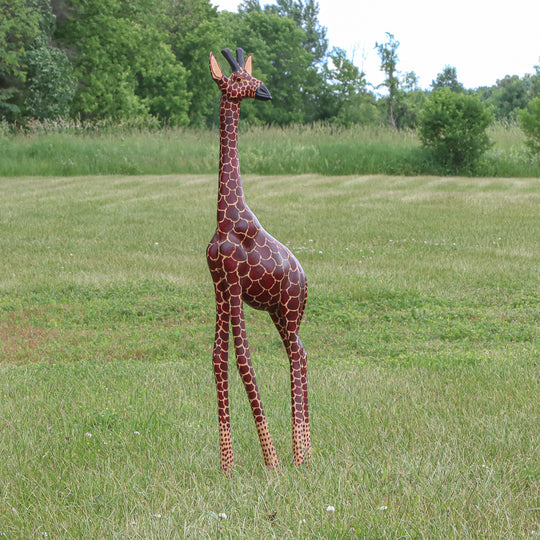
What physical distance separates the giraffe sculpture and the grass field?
0.33 m

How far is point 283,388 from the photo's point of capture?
461cm

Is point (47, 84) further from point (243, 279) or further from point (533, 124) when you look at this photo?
point (243, 279)

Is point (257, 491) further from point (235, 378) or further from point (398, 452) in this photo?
point (235, 378)

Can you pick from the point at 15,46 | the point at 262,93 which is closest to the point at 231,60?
the point at 262,93

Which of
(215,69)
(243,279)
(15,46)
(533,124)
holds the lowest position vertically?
(243,279)

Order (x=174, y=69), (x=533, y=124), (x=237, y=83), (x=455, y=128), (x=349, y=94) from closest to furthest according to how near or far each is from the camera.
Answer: (x=237, y=83), (x=455, y=128), (x=533, y=124), (x=174, y=69), (x=349, y=94)

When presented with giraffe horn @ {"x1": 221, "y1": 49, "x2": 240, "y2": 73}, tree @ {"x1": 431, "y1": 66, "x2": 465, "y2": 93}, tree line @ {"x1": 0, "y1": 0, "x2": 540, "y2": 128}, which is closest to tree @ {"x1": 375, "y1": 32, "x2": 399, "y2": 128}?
tree line @ {"x1": 0, "y1": 0, "x2": 540, "y2": 128}

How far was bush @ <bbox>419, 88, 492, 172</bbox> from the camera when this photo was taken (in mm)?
16094

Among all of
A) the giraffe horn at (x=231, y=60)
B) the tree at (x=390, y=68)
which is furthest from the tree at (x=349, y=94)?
the giraffe horn at (x=231, y=60)

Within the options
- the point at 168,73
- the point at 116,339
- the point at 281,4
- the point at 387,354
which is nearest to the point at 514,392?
the point at 387,354

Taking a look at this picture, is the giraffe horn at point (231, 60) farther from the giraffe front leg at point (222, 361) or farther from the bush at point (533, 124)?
the bush at point (533, 124)

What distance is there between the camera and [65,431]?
152 inches

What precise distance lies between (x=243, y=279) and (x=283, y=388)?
185 cm

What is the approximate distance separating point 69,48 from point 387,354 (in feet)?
94.5
